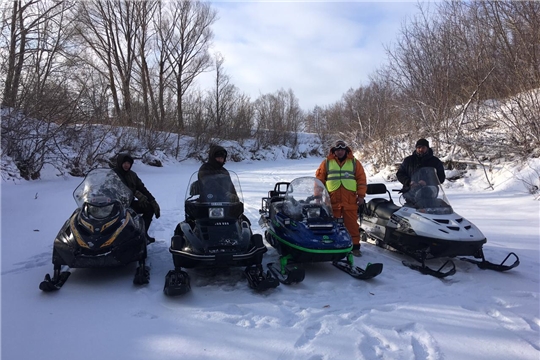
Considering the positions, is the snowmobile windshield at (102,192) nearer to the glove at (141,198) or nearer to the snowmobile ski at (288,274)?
the glove at (141,198)

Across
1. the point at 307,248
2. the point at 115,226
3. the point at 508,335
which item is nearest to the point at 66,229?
the point at 115,226

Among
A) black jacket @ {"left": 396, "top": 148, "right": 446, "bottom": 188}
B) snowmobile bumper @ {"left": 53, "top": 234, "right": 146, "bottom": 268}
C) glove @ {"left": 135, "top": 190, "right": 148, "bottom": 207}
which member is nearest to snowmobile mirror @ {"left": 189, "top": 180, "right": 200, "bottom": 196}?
glove @ {"left": 135, "top": 190, "right": 148, "bottom": 207}

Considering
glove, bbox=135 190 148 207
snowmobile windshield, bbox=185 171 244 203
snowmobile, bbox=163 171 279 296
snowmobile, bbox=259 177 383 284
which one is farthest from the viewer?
Answer: glove, bbox=135 190 148 207

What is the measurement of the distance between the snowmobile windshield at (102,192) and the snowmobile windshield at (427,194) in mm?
4001

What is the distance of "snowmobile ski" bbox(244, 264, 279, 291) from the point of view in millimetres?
3584

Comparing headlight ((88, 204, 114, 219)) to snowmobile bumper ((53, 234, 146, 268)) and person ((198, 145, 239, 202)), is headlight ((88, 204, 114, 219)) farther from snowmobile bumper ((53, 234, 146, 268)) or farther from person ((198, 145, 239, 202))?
person ((198, 145, 239, 202))

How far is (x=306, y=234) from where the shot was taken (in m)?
4.17

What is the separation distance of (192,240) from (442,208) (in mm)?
3338

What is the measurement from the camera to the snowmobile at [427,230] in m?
4.17

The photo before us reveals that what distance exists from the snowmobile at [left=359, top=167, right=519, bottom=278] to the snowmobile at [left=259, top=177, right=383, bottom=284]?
2.77ft

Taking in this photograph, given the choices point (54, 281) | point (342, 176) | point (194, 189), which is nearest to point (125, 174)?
point (194, 189)

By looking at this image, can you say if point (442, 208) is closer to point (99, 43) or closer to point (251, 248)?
point (251, 248)

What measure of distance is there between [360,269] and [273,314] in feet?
5.09

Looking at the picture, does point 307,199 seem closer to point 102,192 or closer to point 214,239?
point 214,239
